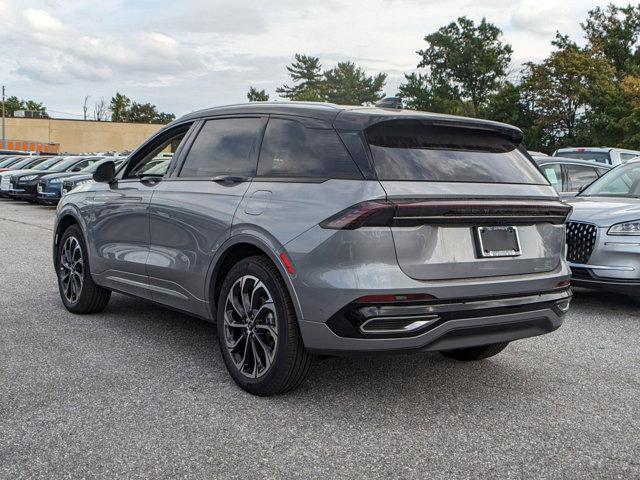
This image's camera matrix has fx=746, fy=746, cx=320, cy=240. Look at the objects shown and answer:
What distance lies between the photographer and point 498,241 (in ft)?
13.7

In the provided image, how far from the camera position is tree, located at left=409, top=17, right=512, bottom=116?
221ft

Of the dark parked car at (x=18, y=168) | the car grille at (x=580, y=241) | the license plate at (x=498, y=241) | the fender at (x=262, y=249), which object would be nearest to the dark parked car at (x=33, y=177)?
the dark parked car at (x=18, y=168)

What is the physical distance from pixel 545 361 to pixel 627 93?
45911mm

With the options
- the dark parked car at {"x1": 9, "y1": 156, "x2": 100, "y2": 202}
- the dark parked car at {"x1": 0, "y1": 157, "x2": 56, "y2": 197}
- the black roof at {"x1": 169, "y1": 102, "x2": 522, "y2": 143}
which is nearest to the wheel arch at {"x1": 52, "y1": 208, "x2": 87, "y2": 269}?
the black roof at {"x1": 169, "y1": 102, "x2": 522, "y2": 143}

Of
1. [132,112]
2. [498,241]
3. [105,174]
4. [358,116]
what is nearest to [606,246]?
[498,241]

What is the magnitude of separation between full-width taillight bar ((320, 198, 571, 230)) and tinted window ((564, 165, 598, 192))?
8.27 meters

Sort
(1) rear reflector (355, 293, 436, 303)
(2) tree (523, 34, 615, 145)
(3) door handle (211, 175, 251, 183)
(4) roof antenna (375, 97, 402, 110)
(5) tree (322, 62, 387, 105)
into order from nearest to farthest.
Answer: (1) rear reflector (355, 293, 436, 303), (3) door handle (211, 175, 251, 183), (4) roof antenna (375, 97, 402, 110), (2) tree (523, 34, 615, 145), (5) tree (322, 62, 387, 105)

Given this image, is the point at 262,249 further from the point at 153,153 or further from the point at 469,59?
the point at 469,59

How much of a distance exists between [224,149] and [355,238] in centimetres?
161

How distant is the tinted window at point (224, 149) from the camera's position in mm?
4828

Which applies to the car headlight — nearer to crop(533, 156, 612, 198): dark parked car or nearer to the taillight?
the taillight

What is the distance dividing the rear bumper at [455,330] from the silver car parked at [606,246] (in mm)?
3216

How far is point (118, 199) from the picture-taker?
5.98m

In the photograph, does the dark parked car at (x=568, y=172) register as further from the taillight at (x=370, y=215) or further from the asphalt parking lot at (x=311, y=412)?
the taillight at (x=370, y=215)
